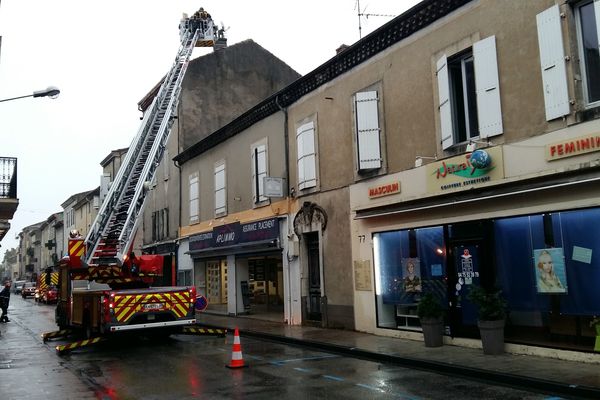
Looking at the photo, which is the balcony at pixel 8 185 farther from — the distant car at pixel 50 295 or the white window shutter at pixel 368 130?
the distant car at pixel 50 295

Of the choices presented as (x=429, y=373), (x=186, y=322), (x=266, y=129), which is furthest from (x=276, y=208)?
(x=429, y=373)

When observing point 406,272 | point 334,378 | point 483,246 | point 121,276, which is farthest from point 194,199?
point 334,378

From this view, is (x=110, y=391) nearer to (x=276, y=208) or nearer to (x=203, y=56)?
(x=276, y=208)

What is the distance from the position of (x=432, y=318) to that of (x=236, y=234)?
33.9 feet

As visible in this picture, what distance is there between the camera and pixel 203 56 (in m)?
27.9

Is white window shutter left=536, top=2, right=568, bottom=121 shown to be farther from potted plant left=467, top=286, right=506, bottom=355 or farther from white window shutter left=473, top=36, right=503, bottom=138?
potted plant left=467, top=286, right=506, bottom=355

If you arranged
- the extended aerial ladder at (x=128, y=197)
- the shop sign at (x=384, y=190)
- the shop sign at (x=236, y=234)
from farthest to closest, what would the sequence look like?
1. the shop sign at (x=236, y=234)
2. the extended aerial ladder at (x=128, y=197)
3. the shop sign at (x=384, y=190)

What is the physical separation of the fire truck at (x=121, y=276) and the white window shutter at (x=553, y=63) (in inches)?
372

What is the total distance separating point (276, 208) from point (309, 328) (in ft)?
14.1

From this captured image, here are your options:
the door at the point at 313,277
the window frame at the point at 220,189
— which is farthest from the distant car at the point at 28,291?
the door at the point at 313,277

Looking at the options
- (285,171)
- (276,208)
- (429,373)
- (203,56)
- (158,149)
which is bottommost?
(429,373)

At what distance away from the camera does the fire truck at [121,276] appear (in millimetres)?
13414

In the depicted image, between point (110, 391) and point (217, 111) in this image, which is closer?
point (110, 391)

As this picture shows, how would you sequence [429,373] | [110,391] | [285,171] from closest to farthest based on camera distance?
[110,391] → [429,373] → [285,171]
